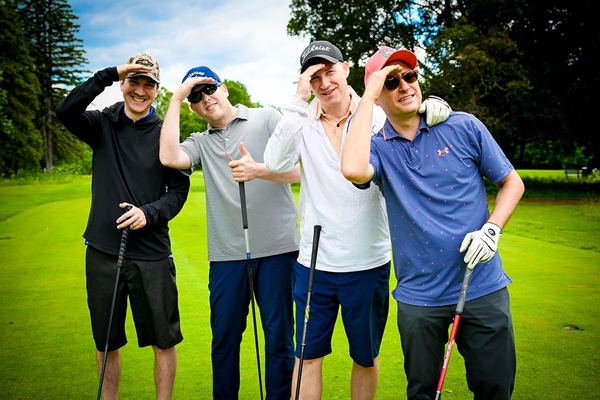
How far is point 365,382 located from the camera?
111 inches

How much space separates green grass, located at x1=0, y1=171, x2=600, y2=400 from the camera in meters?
3.35

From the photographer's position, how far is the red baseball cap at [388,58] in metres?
2.33

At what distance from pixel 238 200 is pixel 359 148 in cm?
107

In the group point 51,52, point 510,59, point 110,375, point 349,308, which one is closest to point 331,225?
point 349,308

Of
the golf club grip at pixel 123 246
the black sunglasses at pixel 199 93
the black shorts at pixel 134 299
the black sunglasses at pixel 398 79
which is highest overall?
the black sunglasses at pixel 398 79

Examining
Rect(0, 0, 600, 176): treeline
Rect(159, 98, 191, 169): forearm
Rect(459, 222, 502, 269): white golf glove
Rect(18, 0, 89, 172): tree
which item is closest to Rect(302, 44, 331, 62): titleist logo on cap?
Rect(159, 98, 191, 169): forearm

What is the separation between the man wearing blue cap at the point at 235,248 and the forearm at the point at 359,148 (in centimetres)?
75

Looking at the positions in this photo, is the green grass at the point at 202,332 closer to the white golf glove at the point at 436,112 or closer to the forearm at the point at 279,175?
the forearm at the point at 279,175

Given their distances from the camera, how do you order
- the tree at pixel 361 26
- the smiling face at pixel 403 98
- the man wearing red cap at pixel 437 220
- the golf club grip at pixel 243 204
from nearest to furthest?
the man wearing red cap at pixel 437 220 < the smiling face at pixel 403 98 < the golf club grip at pixel 243 204 < the tree at pixel 361 26

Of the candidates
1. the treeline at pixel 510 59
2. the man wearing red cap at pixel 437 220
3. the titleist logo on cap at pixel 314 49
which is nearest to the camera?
the man wearing red cap at pixel 437 220

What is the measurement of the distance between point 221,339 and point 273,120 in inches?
54.8

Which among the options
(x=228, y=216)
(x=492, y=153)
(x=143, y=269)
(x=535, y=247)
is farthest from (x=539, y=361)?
(x=535, y=247)

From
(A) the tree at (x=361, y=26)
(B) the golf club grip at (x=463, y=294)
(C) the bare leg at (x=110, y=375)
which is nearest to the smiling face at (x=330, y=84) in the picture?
(B) the golf club grip at (x=463, y=294)

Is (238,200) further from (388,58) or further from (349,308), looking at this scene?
(388,58)
